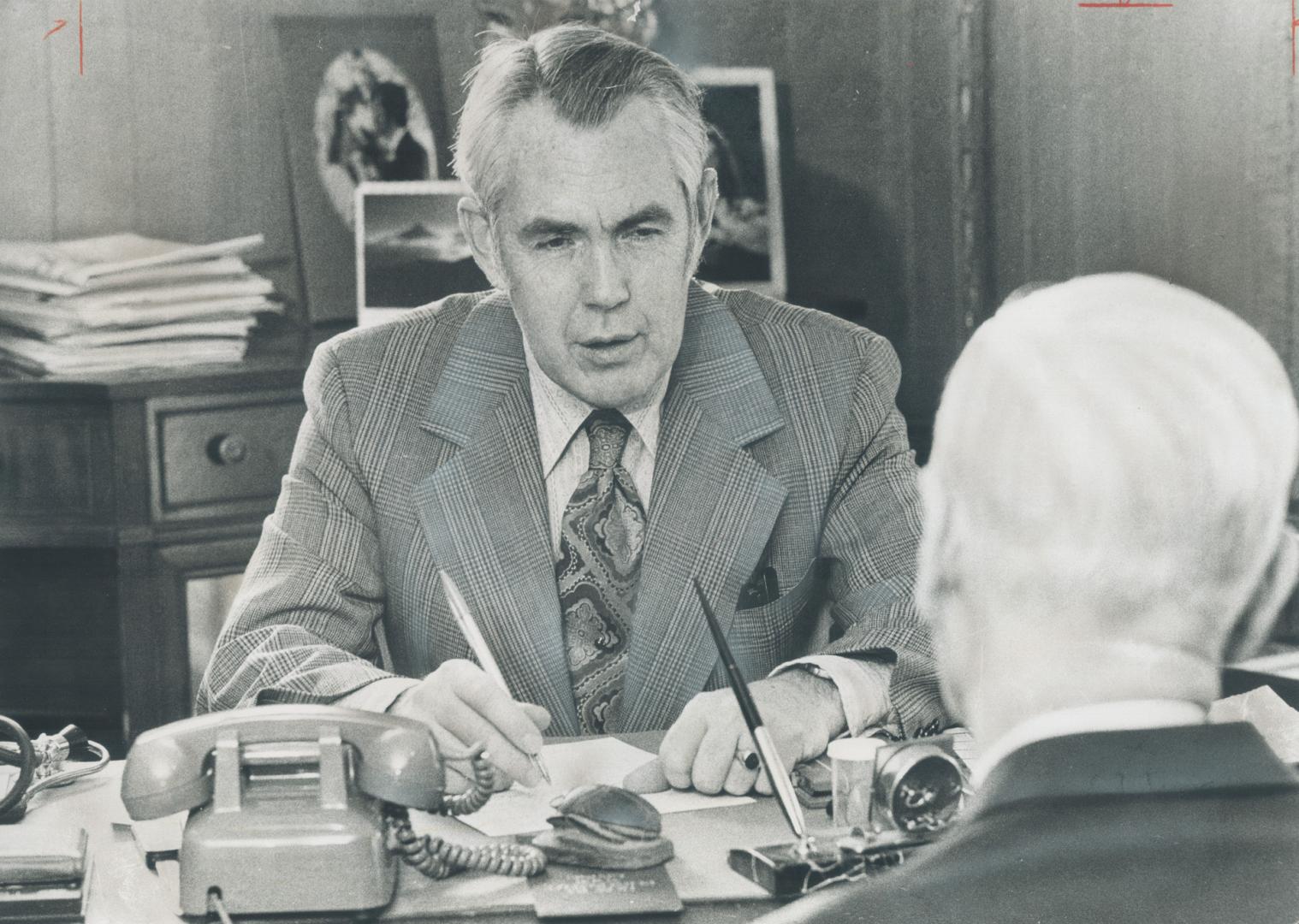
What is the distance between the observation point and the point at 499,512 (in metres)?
1.98

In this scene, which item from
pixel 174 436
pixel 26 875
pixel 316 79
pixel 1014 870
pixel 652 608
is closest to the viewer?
pixel 1014 870

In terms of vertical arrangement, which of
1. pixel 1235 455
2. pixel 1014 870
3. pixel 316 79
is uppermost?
pixel 316 79

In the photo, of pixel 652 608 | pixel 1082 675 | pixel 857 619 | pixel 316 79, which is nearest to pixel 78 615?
pixel 316 79

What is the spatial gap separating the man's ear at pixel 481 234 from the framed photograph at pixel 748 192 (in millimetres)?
858

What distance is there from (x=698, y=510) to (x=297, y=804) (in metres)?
Result: 0.79

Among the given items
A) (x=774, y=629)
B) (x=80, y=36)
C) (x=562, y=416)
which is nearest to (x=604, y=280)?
(x=562, y=416)

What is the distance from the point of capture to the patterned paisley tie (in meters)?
1.96

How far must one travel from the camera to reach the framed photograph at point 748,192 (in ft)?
9.41

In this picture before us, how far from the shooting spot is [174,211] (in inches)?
118

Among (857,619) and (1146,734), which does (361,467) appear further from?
(1146,734)

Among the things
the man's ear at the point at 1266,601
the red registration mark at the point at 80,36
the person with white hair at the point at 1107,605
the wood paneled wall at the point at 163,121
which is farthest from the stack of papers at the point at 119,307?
the man's ear at the point at 1266,601

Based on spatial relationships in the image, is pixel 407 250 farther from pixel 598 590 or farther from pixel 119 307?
pixel 598 590

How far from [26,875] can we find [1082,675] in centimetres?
88

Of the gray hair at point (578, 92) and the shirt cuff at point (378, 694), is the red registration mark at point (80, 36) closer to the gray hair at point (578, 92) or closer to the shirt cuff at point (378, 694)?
the gray hair at point (578, 92)
